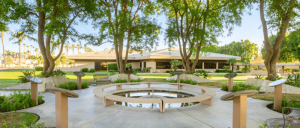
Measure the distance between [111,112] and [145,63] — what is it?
2441cm

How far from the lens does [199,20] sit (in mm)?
11992

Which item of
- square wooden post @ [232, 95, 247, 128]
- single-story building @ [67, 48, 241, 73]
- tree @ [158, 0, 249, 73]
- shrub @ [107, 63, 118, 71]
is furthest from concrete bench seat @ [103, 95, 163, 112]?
shrub @ [107, 63, 118, 71]

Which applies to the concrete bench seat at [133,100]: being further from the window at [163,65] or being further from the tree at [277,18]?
the window at [163,65]

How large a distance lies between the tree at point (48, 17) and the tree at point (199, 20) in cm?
597

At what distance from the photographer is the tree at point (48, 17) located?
8836 mm

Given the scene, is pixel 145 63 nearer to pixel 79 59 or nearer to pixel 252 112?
pixel 79 59

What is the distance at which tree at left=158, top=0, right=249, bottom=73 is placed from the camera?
11.1 metres

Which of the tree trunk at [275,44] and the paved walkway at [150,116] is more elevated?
the tree trunk at [275,44]

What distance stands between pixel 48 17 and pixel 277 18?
1396 cm

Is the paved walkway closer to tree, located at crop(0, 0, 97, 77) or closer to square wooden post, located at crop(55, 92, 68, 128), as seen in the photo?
square wooden post, located at crop(55, 92, 68, 128)

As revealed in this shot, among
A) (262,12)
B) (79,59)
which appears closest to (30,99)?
(262,12)

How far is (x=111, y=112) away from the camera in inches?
181

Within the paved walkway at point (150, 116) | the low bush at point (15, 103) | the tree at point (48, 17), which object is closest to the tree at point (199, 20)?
the tree at point (48, 17)

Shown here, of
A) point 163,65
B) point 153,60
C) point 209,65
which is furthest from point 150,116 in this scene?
point 209,65
